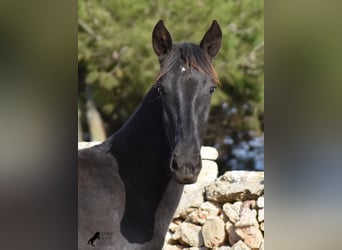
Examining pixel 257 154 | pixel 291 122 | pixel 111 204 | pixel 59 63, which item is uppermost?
pixel 59 63

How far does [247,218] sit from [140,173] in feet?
2.40

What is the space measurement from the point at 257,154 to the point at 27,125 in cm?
141

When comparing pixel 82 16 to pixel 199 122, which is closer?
pixel 199 122

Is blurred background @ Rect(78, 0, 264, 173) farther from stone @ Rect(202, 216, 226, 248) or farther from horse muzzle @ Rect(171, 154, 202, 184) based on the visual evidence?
horse muzzle @ Rect(171, 154, 202, 184)

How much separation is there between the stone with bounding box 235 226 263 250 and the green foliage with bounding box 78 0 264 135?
2.54ft

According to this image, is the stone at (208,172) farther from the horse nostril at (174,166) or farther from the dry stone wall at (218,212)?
the horse nostril at (174,166)

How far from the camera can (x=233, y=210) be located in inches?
147

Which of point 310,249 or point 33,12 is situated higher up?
point 33,12

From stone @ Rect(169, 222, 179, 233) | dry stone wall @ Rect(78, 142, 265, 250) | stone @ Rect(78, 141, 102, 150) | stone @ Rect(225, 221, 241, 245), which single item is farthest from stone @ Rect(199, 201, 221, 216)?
stone @ Rect(78, 141, 102, 150)

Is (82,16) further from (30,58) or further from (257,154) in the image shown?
(257,154)

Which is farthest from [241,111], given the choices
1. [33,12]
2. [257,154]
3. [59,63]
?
[33,12]

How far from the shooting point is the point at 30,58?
345 centimetres

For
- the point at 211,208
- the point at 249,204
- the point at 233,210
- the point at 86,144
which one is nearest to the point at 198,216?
the point at 211,208

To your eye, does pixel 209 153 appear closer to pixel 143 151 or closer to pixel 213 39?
pixel 143 151
